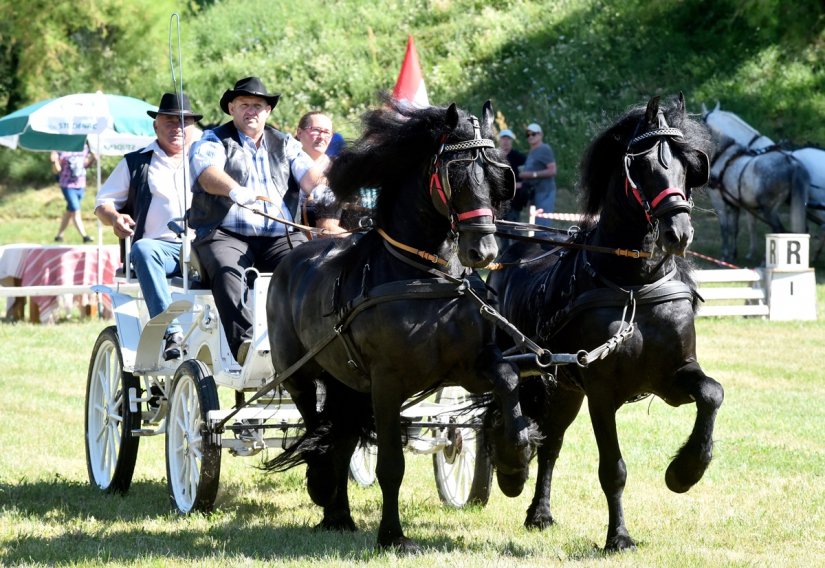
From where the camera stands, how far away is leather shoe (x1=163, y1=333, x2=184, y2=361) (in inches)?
267

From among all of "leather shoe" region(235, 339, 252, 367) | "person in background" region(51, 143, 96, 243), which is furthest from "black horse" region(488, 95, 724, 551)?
"person in background" region(51, 143, 96, 243)

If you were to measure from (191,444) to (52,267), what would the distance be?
8810mm

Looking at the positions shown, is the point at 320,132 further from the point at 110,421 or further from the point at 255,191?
the point at 110,421

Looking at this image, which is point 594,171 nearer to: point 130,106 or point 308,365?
point 308,365

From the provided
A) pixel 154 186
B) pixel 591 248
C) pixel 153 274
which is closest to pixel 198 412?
pixel 153 274

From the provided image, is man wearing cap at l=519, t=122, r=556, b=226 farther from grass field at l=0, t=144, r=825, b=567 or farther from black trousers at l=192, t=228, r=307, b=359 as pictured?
black trousers at l=192, t=228, r=307, b=359

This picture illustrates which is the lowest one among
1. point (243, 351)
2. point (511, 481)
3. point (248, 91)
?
point (511, 481)

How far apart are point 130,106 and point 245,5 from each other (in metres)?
17.4

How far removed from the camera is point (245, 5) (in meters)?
31.0

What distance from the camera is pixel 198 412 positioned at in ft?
20.2

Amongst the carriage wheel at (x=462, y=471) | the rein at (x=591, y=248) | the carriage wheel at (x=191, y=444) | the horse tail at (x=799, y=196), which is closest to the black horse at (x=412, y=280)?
the rein at (x=591, y=248)

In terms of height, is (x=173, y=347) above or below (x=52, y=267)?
below

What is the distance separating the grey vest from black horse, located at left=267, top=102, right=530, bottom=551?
112 cm

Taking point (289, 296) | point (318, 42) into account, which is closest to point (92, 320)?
point (289, 296)
